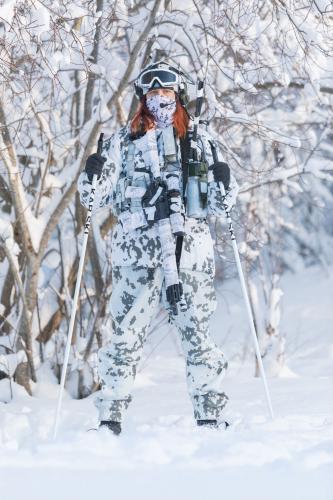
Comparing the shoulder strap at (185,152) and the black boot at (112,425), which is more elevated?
the shoulder strap at (185,152)

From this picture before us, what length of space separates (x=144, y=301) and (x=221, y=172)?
2.25 feet

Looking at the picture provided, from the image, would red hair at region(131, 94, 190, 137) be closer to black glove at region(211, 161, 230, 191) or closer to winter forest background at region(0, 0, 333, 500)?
black glove at region(211, 161, 230, 191)

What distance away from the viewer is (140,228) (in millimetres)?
4293

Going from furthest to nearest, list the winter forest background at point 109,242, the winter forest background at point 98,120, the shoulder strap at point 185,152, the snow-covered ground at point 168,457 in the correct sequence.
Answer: the winter forest background at point 98,120
the shoulder strap at point 185,152
the winter forest background at point 109,242
the snow-covered ground at point 168,457

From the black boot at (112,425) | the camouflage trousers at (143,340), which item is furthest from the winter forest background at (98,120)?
the black boot at (112,425)

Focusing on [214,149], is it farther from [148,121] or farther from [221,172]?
[148,121]

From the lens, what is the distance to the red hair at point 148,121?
437cm

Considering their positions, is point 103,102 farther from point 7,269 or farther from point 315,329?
point 315,329

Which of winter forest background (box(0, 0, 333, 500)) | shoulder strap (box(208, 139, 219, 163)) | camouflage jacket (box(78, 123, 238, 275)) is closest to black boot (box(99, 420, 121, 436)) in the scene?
winter forest background (box(0, 0, 333, 500))

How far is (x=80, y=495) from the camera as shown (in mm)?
3037

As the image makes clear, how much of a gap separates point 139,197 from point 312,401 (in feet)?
8.09

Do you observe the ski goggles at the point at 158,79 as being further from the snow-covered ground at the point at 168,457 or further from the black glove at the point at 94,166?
the snow-covered ground at the point at 168,457

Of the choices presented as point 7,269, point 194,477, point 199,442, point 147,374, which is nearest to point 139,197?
point 199,442

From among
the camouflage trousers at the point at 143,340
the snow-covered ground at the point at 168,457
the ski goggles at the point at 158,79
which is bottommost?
the snow-covered ground at the point at 168,457
